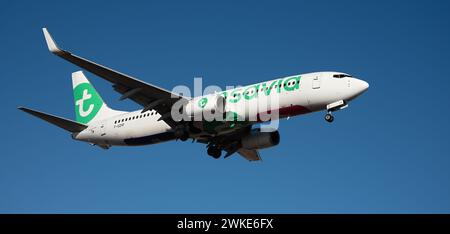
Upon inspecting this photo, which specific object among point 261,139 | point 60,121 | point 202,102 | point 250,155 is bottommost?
point 261,139

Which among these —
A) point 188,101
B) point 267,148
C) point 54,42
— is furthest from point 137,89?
point 267,148

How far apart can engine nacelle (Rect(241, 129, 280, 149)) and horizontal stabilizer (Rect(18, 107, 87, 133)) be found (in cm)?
1153

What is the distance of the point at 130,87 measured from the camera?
4262 cm

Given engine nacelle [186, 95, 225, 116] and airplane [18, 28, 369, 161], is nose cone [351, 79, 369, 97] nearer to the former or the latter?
airplane [18, 28, 369, 161]

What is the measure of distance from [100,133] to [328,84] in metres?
16.6

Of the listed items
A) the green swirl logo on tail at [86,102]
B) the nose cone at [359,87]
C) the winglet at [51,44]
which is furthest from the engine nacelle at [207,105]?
the green swirl logo on tail at [86,102]

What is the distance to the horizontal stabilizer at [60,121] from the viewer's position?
144 ft

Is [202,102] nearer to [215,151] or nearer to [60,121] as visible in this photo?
[215,151]

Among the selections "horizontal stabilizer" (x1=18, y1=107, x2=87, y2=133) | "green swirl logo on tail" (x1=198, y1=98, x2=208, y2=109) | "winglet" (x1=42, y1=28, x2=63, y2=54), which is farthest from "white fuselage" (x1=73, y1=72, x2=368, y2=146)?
"winglet" (x1=42, y1=28, x2=63, y2=54)

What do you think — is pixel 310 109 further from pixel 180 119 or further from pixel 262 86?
pixel 180 119

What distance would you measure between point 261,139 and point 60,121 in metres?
13.4

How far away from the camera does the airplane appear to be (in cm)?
4131

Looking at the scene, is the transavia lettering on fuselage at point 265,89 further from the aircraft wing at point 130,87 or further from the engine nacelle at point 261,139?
the engine nacelle at point 261,139

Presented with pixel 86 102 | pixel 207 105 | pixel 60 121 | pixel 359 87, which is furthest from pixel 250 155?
pixel 60 121
